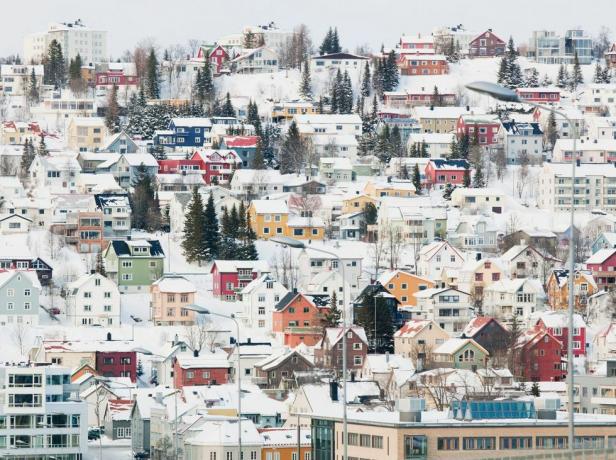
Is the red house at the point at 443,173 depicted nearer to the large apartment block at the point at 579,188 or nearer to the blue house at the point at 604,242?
the large apartment block at the point at 579,188

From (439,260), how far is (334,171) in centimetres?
2216

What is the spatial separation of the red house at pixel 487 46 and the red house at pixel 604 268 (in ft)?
195

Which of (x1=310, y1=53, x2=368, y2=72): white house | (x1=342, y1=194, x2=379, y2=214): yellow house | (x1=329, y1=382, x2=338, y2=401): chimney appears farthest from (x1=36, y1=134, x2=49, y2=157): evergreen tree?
(x1=329, y1=382, x2=338, y2=401): chimney

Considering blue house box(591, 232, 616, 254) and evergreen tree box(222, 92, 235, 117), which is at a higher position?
evergreen tree box(222, 92, 235, 117)

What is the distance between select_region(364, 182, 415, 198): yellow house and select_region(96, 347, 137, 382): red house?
3437cm

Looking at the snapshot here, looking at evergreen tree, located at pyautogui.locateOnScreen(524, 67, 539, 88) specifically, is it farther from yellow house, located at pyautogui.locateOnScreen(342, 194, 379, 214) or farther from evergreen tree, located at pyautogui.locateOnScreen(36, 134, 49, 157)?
yellow house, located at pyautogui.locateOnScreen(342, 194, 379, 214)

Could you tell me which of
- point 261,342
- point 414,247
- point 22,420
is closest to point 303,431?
point 22,420

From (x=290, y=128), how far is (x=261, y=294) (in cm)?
3778

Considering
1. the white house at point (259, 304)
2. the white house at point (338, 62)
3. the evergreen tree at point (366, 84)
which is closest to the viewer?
the white house at point (259, 304)

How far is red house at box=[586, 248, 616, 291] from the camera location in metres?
119

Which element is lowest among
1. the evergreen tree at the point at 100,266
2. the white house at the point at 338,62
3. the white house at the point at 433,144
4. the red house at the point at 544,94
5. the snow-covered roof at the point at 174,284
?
the snow-covered roof at the point at 174,284

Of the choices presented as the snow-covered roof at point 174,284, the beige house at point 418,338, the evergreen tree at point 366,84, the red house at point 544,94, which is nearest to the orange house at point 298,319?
the beige house at point 418,338

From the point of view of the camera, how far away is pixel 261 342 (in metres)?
108

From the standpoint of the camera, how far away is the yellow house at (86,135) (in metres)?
146
